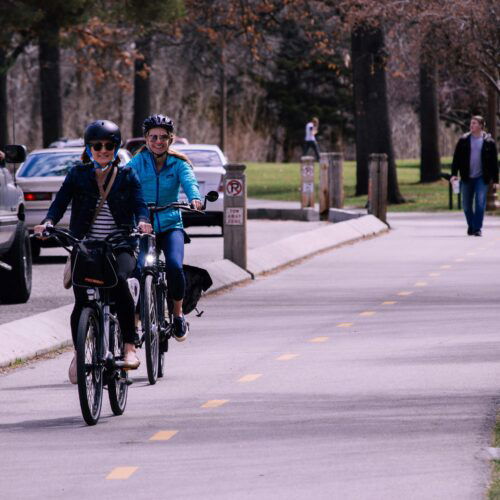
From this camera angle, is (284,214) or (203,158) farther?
(284,214)

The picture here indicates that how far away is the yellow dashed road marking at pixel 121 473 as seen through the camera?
291 inches

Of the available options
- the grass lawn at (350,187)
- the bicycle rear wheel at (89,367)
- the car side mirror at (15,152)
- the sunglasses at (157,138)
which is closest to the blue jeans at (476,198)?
the grass lawn at (350,187)

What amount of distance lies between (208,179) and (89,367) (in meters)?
18.2

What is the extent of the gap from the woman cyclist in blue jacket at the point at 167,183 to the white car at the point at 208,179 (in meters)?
14.2

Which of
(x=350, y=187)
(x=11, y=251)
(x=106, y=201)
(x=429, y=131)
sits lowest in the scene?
(x=350, y=187)

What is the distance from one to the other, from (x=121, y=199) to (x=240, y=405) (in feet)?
4.48

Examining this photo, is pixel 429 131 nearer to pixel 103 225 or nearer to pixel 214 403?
pixel 214 403

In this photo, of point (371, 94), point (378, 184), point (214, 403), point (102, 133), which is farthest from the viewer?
point (371, 94)

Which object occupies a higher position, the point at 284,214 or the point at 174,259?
the point at 174,259

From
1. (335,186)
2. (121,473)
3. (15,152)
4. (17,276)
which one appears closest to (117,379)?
(121,473)

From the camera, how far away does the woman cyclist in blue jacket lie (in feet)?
35.8

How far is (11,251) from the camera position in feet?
51.3

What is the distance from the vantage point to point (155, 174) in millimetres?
10984

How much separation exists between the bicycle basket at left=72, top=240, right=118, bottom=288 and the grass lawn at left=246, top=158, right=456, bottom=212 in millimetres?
26515
